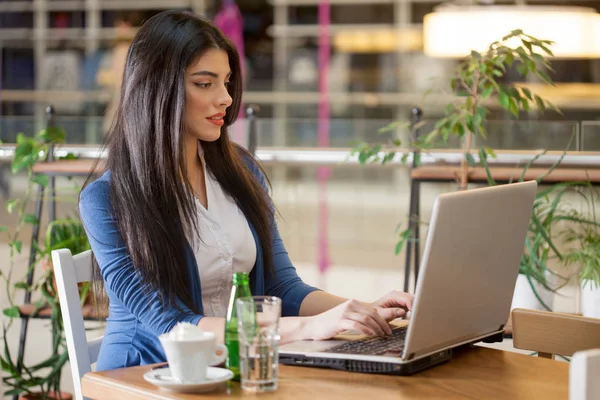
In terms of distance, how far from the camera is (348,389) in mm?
1238

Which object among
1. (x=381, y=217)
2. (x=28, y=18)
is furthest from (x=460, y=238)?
(x=28, y=18)

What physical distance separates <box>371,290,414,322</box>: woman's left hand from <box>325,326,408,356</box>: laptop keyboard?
6cm

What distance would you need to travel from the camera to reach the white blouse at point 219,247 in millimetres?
1756

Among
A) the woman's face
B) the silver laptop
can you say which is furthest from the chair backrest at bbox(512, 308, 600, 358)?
the woman's face

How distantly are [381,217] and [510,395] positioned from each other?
17.4 ft

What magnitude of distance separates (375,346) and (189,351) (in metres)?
0.32

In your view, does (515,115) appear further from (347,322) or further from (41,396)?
(41,396)

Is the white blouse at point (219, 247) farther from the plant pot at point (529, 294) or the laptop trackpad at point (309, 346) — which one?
the plant pot at point (529, 294)

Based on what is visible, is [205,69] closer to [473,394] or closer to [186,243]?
[186,243]

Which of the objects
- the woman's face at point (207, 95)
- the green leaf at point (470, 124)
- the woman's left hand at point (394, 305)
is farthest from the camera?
the green leaf at point (470, 124)

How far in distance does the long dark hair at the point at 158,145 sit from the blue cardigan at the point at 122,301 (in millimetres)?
19

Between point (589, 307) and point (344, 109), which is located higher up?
point (344, 109)

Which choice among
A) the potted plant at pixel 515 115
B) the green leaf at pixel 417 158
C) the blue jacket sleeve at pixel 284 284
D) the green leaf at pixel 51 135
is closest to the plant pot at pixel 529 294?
the potted plant at pixel 515 115

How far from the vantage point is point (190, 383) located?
3.91ft
